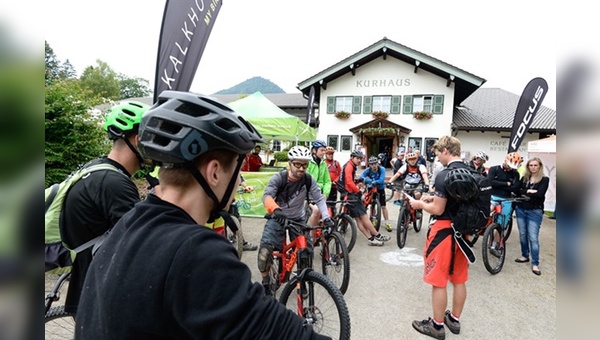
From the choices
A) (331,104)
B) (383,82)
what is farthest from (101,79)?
(383,82)

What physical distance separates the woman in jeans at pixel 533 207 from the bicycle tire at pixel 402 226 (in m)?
1.98

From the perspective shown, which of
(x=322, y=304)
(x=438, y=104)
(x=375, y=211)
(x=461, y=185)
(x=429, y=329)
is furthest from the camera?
(x=438, y=104)

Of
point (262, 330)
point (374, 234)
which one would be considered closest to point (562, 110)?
point (262, 330)

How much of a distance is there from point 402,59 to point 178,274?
86.2ft

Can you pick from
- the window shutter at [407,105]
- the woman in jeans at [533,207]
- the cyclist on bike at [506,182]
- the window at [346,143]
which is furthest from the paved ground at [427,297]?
the window at [346,143]

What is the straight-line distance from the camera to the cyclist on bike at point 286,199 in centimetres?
367

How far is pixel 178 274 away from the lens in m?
0.82

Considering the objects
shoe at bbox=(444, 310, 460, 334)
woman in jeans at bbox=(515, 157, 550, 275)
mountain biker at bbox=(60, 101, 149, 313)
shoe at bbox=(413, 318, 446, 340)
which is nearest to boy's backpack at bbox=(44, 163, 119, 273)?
mountain biker at bbox=(60, 101, 149, 313)

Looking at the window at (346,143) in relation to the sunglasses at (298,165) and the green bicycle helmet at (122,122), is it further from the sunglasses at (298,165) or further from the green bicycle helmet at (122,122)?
the green bicycle helmet at (122,122)

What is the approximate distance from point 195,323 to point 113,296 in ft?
0.86

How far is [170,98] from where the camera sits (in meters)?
1.24

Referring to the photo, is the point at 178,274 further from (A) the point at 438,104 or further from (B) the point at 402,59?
(B) the point at 402,59

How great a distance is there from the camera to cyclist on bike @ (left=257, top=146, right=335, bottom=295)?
12.0 feet

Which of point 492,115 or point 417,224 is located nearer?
point 417,224
